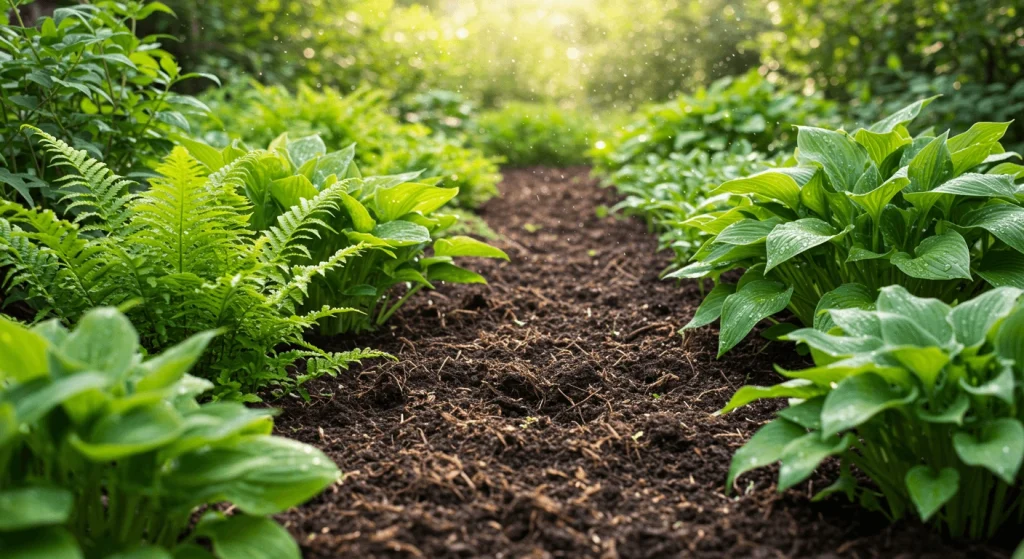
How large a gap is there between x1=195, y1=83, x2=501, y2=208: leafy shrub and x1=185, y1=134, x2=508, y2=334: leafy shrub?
1.41m

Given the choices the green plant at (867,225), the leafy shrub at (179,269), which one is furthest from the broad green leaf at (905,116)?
the leafy shrub at (179,269)

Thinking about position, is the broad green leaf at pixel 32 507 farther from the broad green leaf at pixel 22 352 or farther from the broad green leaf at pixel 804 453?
the broad green leaf at pixel 804 453

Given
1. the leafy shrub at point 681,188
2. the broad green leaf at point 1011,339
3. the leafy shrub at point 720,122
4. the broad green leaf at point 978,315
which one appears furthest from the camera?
the leafy shrub at point 720,122

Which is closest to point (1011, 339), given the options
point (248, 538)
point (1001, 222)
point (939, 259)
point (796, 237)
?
point (939, 259)

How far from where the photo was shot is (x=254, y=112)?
5941 mm

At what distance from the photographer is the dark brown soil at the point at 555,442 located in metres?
1.95

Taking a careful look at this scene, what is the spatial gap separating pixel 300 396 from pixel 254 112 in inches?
151

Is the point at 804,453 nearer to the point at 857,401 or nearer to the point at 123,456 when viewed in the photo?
the point at 857,401

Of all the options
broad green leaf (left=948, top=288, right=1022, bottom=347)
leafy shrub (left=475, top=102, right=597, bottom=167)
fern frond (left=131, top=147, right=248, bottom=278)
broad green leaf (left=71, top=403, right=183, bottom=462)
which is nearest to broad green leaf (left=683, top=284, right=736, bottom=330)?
broad green leaf (left=948, top=288, right=1022, bottom=347)

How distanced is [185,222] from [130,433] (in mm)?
1114

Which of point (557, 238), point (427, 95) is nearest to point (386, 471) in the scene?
point (557, 238)

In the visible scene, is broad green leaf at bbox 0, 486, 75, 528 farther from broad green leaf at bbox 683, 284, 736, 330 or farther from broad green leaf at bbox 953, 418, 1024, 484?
broad green leaf at bbox 683, 284, 736, 330

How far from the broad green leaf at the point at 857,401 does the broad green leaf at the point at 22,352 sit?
170cm

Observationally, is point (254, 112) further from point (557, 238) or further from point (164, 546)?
point (164, 546)
